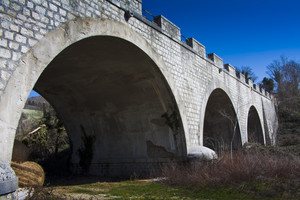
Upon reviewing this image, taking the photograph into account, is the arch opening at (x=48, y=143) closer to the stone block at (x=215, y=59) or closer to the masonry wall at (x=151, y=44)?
the masonry wall at (x=151, y=44)

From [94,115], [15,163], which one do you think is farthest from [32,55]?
[94,115]

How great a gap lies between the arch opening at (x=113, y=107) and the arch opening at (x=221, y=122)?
525cm

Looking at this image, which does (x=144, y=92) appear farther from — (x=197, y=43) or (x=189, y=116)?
(x=197, y=43)

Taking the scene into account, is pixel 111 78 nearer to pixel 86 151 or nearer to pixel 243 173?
pixel 86 151

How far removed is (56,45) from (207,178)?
417cm

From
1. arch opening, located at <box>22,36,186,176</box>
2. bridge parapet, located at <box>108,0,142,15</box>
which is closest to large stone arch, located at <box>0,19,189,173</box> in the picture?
arch opening, located at <box>22,36,186,176</box>

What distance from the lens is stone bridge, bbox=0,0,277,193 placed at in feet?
13.7

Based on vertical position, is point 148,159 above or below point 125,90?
below

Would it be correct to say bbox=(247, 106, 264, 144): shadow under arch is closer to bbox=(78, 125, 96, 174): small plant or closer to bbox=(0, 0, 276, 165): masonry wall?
bbox=(0, 0, 276, 165): masonry wall

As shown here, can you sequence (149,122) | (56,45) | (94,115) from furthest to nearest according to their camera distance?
(94,115) < (149,122) < (56,45)

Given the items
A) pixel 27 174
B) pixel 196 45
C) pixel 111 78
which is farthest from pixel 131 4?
pixel 27 174

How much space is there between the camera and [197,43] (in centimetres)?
1064

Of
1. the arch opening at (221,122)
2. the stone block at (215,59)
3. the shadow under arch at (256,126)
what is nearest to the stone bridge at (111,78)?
the stone block at (215,59)

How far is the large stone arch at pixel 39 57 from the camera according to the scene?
386 cm
